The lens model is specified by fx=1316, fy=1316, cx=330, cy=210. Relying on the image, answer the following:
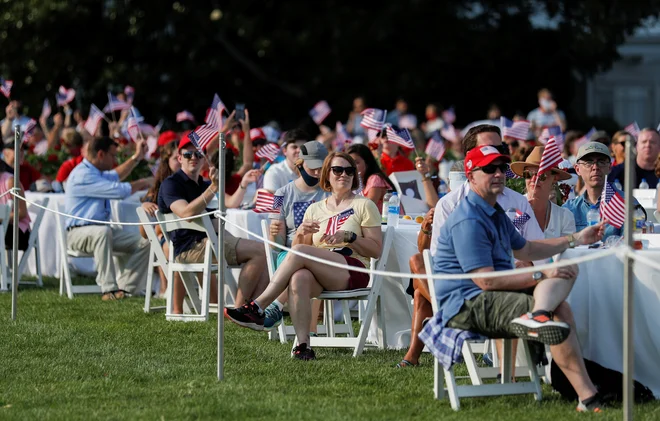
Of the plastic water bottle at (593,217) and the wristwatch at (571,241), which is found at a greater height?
the plastic water bottle at (593,217)

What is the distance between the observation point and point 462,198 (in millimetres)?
8484

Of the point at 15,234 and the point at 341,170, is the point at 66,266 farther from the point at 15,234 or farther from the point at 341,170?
the point at 341,170

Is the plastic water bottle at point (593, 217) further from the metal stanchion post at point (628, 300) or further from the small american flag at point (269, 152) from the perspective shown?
the small american flag at point (269, 152)

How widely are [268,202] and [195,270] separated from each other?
1.07 meters

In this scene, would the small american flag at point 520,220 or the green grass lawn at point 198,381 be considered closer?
the green grass lawn at point 198,381

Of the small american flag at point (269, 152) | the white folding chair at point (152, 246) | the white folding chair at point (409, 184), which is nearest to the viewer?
the white folding chair at point (152, 246)

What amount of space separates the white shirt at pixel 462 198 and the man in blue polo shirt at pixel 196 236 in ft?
9.89

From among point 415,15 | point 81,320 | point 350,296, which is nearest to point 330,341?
point 350,296

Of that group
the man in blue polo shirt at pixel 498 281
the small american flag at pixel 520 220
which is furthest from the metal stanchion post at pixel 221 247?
the small american flag at pixel 520 220

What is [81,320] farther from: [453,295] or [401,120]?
[401,120]

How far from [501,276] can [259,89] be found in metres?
25.5

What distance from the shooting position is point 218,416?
7102mm

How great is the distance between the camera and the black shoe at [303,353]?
30.1 feet

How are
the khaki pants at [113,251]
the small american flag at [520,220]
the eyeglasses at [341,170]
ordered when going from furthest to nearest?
the khaki pants at [113,251] < the eyeglasses at [341,170] < the small american flag at [520,220]
